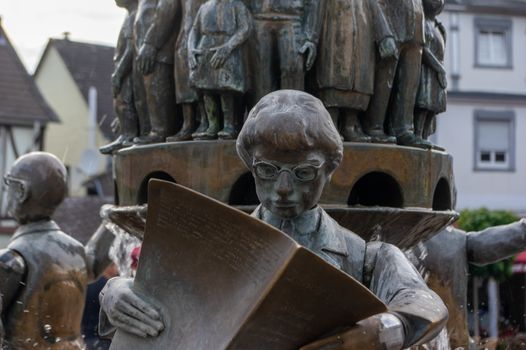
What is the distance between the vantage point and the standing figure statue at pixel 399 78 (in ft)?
14.1

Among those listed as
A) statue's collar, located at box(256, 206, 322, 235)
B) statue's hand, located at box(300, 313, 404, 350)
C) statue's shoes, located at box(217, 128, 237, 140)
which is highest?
statue's shoes, located at box(217, 128, 237, 140)

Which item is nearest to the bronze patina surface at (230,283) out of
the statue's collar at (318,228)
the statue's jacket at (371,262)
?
the statue's jacket at (371,262)

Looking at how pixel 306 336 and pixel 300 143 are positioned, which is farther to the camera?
pixel 300 143

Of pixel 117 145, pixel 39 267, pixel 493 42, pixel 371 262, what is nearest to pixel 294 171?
pixel 371 262

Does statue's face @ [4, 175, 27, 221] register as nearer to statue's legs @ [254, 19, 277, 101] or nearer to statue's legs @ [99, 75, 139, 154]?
statue's legs @ [99, 75, 139, 154]

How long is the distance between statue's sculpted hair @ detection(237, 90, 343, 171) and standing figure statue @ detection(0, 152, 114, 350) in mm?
2665

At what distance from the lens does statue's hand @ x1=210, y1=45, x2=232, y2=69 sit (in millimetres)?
4129

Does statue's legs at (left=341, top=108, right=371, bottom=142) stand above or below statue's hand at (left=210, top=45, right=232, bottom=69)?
below

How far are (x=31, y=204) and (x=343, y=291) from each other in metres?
3.20

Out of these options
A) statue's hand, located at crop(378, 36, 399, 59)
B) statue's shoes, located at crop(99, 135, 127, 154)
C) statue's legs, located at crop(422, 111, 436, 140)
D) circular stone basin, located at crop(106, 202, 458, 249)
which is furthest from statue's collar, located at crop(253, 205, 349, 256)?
statue's shoes, located at crop(99, 135, 127, 154)

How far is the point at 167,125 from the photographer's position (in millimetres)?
4578

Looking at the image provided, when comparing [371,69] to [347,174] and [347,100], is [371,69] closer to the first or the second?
[347,100]

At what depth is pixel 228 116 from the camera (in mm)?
4219

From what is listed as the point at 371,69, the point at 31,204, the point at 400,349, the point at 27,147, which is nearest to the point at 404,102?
the point at 371,69
